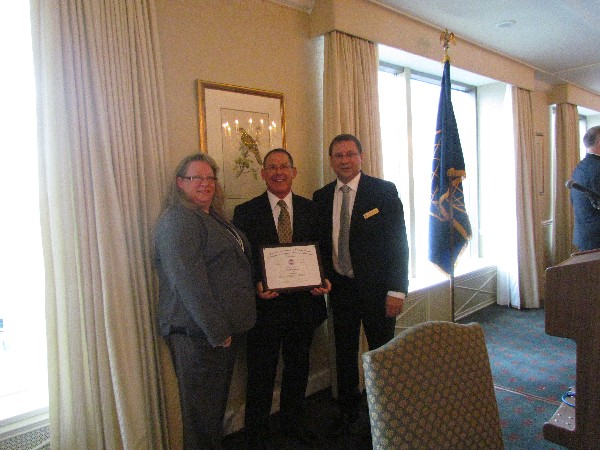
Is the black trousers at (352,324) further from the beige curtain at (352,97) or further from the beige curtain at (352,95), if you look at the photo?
the beige curtain at (352,95)

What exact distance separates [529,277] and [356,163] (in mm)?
3549

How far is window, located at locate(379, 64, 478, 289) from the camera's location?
13.0ft

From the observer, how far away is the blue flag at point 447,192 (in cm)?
302

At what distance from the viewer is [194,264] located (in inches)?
67.5

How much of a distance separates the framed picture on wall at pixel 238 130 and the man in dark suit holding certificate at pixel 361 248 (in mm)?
451

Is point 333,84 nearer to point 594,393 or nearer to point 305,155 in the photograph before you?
point 305,155

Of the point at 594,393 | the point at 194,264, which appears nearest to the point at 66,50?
the point at 194,264

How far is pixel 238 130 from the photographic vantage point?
2.44m

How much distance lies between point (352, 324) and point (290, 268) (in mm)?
597

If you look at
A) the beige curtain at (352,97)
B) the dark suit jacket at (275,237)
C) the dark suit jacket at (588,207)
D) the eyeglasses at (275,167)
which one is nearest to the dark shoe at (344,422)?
the beige curtain at (352,97)

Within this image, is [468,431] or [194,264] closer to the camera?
[468,431]

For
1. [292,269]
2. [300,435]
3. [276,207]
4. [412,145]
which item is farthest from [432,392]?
[412,145]

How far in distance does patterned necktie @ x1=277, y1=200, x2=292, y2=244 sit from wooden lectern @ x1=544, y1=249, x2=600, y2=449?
1232 millimetres

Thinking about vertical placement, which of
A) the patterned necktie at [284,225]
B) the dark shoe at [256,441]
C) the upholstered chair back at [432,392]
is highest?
the patterned necktie at [284,225]
